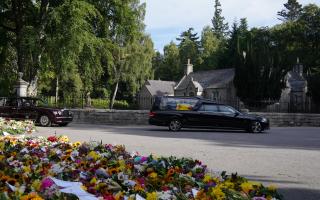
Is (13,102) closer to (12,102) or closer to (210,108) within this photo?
(12,102)

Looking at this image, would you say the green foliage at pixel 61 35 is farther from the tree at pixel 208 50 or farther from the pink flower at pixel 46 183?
the tree at pixel 208 50

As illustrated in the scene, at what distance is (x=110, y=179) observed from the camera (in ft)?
14.3

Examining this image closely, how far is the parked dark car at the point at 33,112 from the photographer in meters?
24.8

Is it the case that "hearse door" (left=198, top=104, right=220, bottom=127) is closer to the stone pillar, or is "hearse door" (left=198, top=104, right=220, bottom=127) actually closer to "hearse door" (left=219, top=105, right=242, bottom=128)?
"hearse door" (left=219, top=105, right=242, bottom=128)

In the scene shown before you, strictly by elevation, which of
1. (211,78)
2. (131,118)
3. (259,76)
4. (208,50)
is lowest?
(131,118)

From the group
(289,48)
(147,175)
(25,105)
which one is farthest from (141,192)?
(289,48)

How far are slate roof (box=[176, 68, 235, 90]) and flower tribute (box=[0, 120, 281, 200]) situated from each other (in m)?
50.0

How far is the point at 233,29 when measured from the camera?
248ft

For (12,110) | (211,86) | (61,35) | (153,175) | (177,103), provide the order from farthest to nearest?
(211,86) → (61,35) → (12,110) → (177,103) → (153,175)

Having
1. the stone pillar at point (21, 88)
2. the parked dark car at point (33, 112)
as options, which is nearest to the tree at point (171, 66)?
the stone pillar at point (21, 88)

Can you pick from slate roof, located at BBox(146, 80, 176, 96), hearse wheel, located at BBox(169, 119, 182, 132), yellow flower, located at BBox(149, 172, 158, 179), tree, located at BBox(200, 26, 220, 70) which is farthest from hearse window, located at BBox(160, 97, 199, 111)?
tree, located at BBox(200, 26, 220, 70)

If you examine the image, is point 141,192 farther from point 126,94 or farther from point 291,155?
point 126,94

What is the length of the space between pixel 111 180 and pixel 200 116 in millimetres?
18198

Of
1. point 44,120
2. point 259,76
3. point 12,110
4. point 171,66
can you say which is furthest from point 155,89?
point 44,120
